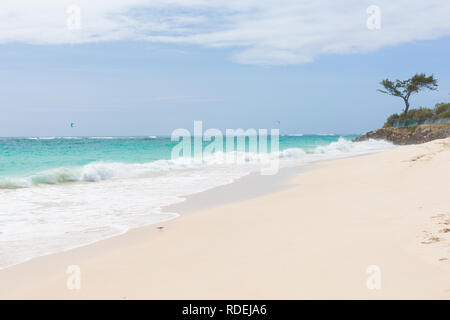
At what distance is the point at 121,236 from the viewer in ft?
18.2

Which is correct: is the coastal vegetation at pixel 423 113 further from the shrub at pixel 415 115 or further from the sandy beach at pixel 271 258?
the sandy beach at pixel 271 258

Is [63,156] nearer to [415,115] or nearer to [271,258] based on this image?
[271,258]

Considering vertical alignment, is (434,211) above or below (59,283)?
above

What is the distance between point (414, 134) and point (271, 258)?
42665mm

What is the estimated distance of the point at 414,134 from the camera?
4125cm

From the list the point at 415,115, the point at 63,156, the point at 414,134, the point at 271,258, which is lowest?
the point at 271,258

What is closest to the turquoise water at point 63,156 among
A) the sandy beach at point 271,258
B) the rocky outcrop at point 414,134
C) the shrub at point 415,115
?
the rocky outcrop at point 414,134

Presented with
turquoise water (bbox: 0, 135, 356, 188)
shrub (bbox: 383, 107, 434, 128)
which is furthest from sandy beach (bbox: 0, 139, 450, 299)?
shrub (bbox: 383, 107, 434, 128)

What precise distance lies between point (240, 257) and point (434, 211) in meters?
3.06

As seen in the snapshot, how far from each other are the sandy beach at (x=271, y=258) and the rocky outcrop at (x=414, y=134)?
35.8 meters

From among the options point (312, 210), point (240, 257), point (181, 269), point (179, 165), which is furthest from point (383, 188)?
point (179, 165)

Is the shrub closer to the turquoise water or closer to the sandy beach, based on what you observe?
the turquoise water

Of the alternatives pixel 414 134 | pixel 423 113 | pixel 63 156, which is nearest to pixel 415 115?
pixel 423 113

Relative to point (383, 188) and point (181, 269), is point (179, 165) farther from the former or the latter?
point (181, 269)
